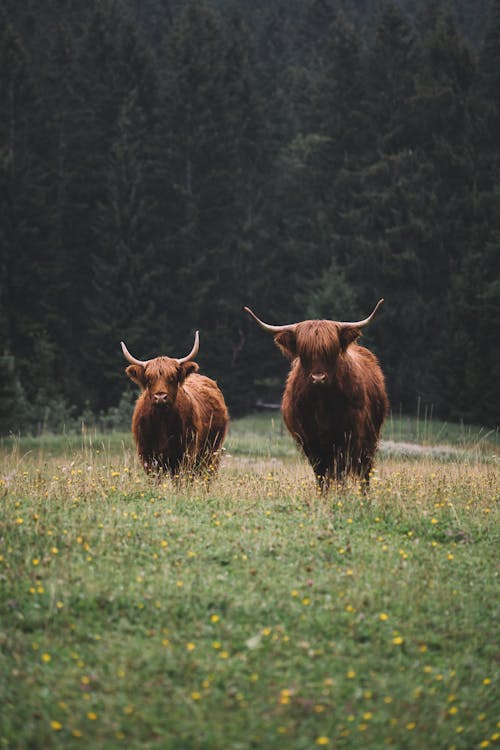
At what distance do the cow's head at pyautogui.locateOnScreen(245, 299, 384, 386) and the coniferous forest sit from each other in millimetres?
25194

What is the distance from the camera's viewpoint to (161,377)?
402 inches

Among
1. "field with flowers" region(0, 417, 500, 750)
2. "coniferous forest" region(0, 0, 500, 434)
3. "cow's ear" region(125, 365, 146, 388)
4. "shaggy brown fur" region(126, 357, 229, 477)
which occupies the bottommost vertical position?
"field with flowers" region(0, 417, 500, 750)

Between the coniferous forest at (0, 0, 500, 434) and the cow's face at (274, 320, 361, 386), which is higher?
the coniferous forest at (0, 0, 500, 434)

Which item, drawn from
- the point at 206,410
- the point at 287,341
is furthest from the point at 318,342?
the point at 206,410

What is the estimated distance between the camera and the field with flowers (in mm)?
4844

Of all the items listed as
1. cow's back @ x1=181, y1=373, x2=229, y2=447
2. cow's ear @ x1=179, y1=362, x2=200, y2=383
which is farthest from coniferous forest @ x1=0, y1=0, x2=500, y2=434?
cow's ear @ x1=179, y1=362, x2=200, y2=383

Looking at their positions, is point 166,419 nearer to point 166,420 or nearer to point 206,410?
point 166,420

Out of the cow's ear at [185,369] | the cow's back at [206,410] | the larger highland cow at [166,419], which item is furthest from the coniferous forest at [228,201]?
the larger highland cow at [166,419]

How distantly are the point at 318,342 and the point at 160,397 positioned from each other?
204 cm

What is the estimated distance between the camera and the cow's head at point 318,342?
8.95 metres

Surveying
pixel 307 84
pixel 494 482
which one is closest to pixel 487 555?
pixel 494 482

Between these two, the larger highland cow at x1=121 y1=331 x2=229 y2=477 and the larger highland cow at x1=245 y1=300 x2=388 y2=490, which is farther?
the larger highland cow at x1=121 y1=331 x2=229 y2=477

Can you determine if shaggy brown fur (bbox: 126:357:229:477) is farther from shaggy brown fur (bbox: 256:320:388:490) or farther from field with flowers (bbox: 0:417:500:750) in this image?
field with flowers (bbox: 0:417:500:750)

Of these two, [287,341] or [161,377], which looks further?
[161,377]
